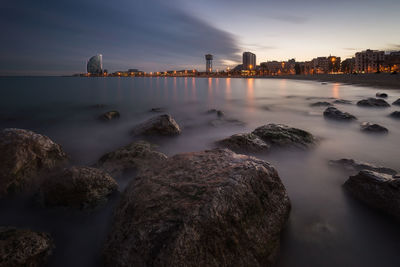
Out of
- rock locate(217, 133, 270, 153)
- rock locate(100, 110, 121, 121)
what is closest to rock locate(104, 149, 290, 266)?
rock locate(217, 133, 270, 153)

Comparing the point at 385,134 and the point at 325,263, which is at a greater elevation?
the point at 385,134

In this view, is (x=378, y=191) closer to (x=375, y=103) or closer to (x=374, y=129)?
(x=374, y=129)

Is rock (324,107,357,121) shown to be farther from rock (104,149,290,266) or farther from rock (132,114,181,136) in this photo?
rock (104,149,290,266)

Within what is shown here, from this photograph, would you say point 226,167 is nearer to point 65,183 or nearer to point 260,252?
point 260,252

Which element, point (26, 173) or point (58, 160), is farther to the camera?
point (58, 160)

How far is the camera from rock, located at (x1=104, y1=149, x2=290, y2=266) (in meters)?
2.11

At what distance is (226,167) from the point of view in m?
3.01

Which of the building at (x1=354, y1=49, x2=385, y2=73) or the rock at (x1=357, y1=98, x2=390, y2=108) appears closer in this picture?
the rock at (x1=357, y1=98, x2=390, y2=108)

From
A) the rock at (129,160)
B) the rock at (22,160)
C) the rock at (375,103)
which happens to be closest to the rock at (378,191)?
the rock at (129,160)

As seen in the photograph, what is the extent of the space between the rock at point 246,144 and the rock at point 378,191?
8.39ft

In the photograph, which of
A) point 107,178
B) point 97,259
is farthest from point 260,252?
point 107,178

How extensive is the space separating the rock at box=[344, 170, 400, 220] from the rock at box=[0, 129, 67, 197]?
21.6ft

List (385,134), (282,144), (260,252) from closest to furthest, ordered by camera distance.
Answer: (260,252), (282,144), (385,134)

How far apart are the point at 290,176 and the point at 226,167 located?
295 cm
